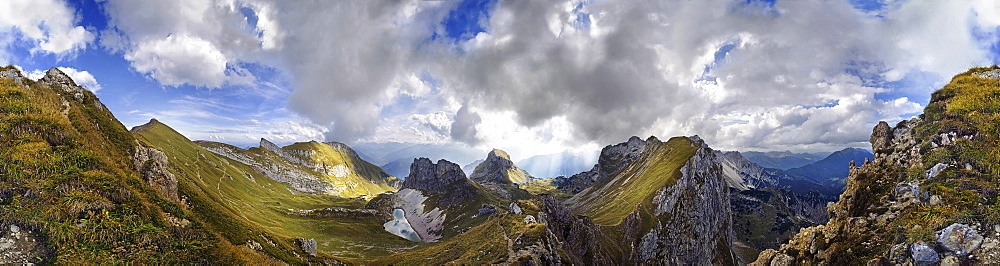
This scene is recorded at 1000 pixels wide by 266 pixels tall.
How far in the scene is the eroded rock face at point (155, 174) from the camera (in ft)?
85.3

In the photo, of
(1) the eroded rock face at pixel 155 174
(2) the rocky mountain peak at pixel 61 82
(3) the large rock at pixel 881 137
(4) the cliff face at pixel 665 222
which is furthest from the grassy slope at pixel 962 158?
(2) the rocky mountain peak at pixel 61 82

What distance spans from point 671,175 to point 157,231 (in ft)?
464

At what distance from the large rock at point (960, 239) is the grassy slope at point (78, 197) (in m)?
47.1

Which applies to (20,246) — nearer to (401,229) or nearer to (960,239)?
(960,239)

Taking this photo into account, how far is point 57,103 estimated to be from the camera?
25.7m

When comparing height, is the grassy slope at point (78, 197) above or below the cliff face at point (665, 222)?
above

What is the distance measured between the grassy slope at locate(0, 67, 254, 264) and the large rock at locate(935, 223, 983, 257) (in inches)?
1855

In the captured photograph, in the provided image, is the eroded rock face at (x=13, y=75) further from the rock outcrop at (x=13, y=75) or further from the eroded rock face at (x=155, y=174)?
the eroded rock face at (x=155, y=174)

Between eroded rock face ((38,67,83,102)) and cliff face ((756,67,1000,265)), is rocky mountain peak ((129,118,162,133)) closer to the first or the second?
eroded rock face ((38,67,83,102))

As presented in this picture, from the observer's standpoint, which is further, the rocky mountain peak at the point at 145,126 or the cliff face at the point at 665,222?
the rocky mountain peak at the point at 145,126

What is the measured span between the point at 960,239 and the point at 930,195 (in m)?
5.65

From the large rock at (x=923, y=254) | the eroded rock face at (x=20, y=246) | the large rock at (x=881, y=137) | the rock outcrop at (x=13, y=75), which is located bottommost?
the large rock at (x=923, y=254)

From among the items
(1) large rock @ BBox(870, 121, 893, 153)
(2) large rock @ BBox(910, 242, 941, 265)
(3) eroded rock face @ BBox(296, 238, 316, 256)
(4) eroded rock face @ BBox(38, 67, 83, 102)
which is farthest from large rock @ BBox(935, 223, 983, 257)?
(4) eroded rock face @ BBox(38, 67, 83, 102)

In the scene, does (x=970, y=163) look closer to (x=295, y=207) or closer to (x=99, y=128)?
(x=99, y=128)
